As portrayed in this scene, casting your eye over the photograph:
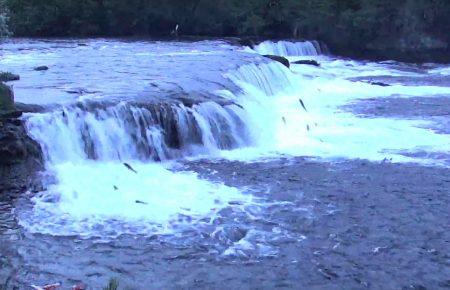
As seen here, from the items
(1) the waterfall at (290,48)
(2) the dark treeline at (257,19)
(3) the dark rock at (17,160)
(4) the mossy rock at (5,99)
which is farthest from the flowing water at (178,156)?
(2) the dark treeline at (257,19)

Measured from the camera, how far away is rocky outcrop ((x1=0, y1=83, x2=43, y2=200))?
35.1 feet

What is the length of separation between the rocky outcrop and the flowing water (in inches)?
9.5

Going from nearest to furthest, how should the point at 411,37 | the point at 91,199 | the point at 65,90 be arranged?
1. the point at 91,199
2. the point at 65,90
3. the point at 411,37

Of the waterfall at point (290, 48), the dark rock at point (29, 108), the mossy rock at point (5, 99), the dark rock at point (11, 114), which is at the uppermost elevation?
the mossy rock at point (5, 99)

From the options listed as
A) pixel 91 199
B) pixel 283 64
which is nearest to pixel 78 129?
pixel 91 199

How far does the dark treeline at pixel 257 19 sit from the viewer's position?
38250 millimetres

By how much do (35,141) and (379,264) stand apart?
23.1 ft

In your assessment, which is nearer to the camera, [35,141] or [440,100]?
[35,141]

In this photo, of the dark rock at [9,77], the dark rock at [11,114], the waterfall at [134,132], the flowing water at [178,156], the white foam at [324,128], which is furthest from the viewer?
the dark rock at [9,77]

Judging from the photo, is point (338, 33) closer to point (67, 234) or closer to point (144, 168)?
point (144, 168)

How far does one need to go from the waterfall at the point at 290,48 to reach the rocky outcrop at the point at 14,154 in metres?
23.1

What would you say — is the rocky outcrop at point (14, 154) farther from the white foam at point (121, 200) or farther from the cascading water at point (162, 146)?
the white foam at point (121, 200)

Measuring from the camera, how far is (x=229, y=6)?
4238 cm

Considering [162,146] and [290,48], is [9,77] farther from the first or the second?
[290,48]
